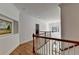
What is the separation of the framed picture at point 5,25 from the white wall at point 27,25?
304 millimetres

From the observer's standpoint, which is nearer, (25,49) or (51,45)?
(25,49)

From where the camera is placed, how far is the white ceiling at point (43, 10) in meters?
2.36

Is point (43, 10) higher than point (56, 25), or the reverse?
point (43, 10)

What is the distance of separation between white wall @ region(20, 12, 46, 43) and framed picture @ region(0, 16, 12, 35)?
30cm

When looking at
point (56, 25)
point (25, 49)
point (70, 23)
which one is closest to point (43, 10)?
point (56, 25)

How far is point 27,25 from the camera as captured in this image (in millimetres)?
2662

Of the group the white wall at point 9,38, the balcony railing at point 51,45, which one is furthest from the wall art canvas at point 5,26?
the balcony railing at point 51,45

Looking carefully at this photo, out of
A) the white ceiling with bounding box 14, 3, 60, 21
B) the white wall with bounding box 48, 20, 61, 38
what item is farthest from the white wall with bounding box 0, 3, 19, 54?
the white wall with bounding box 48, 20, 61, 38

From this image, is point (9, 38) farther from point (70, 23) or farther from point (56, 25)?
point (70, 23)

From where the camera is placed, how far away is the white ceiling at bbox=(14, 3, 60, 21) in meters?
2.36

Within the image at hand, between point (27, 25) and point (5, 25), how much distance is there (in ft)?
1.63

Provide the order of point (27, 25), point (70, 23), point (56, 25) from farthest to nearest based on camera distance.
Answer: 1. point (27, 25)
2. point (56, 25)
3. point (70, 23)

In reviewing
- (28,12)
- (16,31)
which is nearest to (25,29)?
(16,31)

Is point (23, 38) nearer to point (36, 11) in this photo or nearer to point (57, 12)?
point (36, 11)
